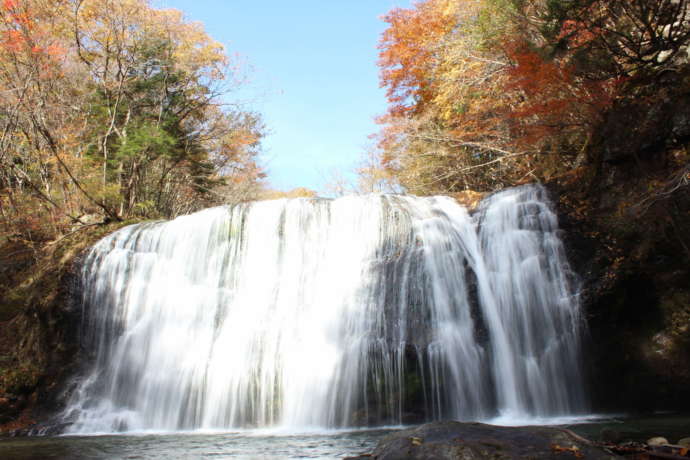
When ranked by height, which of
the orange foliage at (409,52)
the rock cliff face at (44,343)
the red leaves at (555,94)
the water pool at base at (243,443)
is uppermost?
the orange foliage at (409,52)

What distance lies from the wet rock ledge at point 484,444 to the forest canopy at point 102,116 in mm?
11661

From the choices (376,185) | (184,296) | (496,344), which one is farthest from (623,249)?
(376,185)

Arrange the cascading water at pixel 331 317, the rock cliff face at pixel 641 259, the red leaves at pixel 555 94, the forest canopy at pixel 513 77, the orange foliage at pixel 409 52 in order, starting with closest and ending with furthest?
the cascading water at pixel 331 317 → the rock cliff face at pixel 641 259 → the forest canopy at pixel 513 77 → the red leaves at pixel 555 94 → the orange foliage at pixel 409 52

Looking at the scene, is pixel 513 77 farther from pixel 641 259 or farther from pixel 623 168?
pixel 641 259

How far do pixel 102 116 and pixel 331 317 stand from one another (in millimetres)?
11998

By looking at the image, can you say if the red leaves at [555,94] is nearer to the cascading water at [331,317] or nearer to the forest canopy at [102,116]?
the cascading water at [331,317]

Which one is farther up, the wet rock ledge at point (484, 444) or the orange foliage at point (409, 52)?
the orange foliage at point (409, 52)

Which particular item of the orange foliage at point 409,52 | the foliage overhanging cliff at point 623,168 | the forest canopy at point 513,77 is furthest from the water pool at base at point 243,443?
the orange foliage at point 409,52

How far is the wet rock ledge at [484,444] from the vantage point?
3.15 metres

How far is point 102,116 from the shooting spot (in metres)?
15.9

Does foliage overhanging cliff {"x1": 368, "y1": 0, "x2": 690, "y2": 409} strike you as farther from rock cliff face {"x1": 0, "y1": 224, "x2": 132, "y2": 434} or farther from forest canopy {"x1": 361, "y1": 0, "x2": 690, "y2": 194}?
rock cliff face {"x1": 0, "y1": 224, "x2": 132, "y2": 434}

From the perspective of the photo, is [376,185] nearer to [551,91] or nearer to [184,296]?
[551,91]

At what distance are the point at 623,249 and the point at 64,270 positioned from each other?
10645mm

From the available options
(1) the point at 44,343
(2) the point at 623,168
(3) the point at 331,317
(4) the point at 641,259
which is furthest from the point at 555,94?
(1) the point at 44,343
